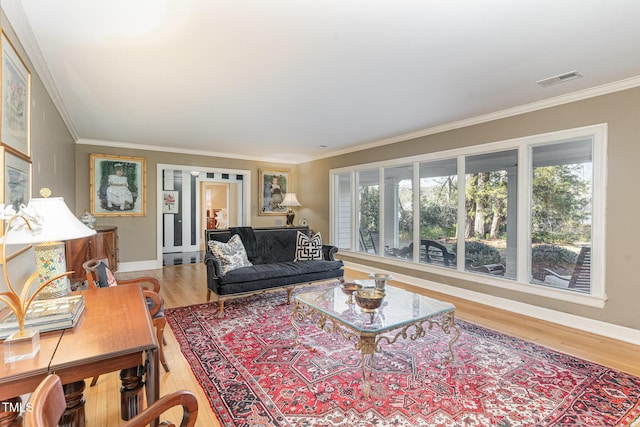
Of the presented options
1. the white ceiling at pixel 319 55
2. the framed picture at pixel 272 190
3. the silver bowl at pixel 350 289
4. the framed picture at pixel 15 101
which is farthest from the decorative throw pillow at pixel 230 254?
the framed picture at pixel 272 190

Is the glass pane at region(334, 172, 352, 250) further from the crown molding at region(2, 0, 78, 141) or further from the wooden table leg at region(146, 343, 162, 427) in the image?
the wooden table leg at region(146, 343, 162, 427)

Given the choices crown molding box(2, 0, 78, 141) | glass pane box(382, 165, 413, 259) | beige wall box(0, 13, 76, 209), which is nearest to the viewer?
crown molding box(2, 0, 78, 141)

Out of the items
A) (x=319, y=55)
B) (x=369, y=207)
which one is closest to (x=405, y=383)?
(x=319, y=55)

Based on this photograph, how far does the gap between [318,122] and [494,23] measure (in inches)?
104

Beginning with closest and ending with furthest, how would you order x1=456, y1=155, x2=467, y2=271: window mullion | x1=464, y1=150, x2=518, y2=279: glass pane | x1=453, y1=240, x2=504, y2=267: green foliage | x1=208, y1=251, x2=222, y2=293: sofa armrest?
x1=208, y1=251, x2=222, y2=293: sofa armrest
x1=464, y1=150, x2=518, y2=279: glass pane
x1=453, y1=240, x2=504, y2=267: green foliage
x1=456, y1=155, x2=467, y2=271: window mullion

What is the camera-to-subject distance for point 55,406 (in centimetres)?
80

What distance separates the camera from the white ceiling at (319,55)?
75.9 inches

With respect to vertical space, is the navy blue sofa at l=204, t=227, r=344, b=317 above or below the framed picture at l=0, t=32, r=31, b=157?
below

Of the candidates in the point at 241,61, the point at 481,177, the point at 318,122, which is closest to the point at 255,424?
the point at 241,61

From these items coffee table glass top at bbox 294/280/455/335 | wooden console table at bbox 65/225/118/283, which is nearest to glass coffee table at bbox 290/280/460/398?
coffee table glass top at bbox 294/280/455/335

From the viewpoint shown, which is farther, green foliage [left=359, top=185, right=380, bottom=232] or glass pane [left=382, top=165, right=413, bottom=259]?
green foliage [left=359, top=185, right=380, bottom=232]

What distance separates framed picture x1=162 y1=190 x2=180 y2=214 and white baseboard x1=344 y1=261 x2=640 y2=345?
19.7 feet

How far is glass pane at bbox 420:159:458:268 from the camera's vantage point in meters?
4.59

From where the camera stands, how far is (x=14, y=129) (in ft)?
6.32
